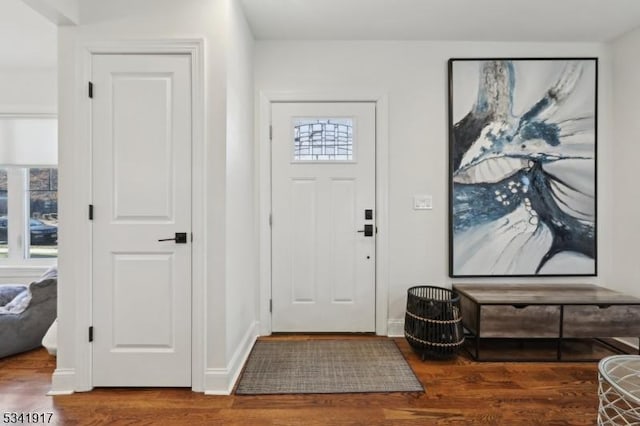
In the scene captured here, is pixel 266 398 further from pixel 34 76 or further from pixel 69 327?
pixel 34 76

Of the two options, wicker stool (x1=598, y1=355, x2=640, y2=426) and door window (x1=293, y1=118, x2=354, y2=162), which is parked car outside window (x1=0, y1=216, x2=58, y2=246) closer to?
door window (x1=293, y1=118, x2=354, y2=162)

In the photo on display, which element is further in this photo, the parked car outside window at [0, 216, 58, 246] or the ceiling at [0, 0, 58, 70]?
the parked car outside window at [0, 216, 58, 246]

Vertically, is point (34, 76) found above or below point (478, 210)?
above

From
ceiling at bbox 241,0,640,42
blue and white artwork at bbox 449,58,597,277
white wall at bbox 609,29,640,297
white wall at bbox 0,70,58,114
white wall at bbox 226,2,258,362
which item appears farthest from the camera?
white wall at bbox 0,70,58,114

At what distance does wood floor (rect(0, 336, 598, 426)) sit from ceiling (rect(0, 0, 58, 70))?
8.36 ft

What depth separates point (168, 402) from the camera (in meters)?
1.99

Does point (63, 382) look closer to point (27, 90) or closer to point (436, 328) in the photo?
point (436, 328)

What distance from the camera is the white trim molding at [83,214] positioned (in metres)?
A: 2.07

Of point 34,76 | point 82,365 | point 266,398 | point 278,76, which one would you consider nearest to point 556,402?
point 266,398

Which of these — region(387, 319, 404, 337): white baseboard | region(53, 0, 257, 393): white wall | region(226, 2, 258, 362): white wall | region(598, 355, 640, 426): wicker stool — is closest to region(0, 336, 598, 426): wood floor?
region(53, 0, 257, 393): white wall

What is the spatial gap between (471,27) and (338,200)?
1.76 meters

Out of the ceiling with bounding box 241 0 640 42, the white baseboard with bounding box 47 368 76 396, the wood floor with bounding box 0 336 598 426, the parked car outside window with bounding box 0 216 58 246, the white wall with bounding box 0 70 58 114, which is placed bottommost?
the wood floor with bounding box 0 336 598 426

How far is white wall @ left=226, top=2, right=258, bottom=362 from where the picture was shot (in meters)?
2.19

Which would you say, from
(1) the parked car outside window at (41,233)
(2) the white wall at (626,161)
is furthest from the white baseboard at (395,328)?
(1) the parked car outside window at (41,233)
